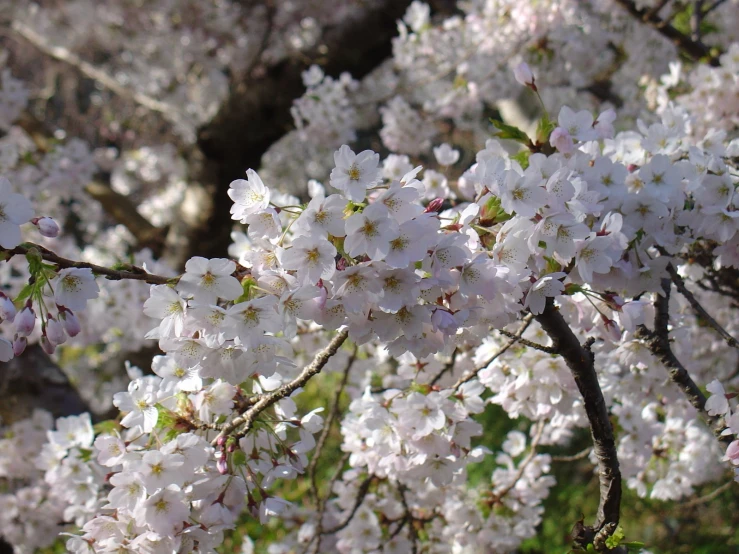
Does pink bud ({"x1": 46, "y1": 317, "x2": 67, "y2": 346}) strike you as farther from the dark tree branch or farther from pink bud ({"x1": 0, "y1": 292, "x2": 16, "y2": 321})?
the dark tree branch

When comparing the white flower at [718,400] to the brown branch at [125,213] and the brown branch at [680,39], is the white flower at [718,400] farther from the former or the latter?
the brown branch at [125,213]

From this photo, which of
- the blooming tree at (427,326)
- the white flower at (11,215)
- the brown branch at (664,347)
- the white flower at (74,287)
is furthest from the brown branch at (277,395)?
the brown branch at (664,347)

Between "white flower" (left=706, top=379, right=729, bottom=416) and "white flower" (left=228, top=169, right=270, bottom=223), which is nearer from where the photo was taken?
"white flower" (left=228, top=169, right=270, bottom=223)

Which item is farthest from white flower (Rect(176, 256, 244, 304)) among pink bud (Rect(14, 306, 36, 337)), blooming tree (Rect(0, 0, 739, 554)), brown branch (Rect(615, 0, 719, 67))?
brown branch (Rect(615, 0, 719, 67))

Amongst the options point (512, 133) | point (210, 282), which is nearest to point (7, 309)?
point (210, 282)

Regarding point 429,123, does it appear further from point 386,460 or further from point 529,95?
point 386,460

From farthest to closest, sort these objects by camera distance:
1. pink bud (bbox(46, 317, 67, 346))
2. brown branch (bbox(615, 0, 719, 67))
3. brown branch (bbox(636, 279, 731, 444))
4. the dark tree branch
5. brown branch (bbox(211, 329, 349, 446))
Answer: the dark tree branch
brown branch (bbox(615, 0, 719, 67))
brown branch (bbox(636, 279, 731, 444))
brown branch (bbox(211, 329, 349, 446))
pink bud (bbox(46, 317, 67, 346))
